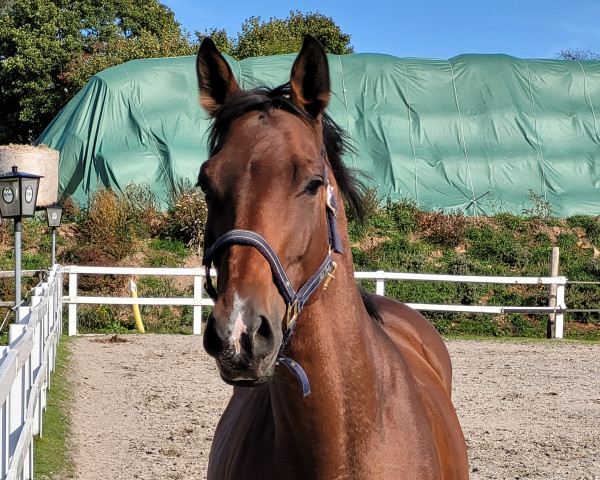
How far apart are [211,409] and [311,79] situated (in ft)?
21.0

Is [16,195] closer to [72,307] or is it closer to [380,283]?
[72,307]

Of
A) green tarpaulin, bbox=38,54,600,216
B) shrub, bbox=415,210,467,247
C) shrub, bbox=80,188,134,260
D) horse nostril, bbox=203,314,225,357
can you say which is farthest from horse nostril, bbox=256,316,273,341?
green tarpaulin, bbox=38,54,600,216

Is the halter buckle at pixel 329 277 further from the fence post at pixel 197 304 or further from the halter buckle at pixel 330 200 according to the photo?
the fence post at pixel 197 304

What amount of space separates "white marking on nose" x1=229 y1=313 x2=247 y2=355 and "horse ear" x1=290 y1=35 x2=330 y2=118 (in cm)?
84

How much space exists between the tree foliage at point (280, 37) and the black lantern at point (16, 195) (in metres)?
25.8

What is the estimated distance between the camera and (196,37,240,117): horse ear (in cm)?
241

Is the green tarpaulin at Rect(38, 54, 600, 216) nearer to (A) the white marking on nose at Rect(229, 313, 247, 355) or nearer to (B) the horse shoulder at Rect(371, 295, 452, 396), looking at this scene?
(B) the horse shoulder at Rect(371, 295, 452, 396)

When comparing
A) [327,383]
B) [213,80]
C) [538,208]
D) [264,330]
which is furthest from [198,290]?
[264,330]

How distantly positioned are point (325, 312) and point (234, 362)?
0.54m

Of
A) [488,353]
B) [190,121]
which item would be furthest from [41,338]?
[190,121]

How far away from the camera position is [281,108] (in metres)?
2.30

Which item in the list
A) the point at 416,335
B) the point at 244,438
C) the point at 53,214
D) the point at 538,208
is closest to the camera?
the point at 244,438

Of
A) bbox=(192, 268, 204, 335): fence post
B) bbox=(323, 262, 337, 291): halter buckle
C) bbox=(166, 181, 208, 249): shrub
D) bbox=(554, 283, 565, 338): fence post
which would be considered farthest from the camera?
bbox=(166, 181, 208, 249): shrub

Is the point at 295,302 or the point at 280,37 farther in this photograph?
the point at 280,37
